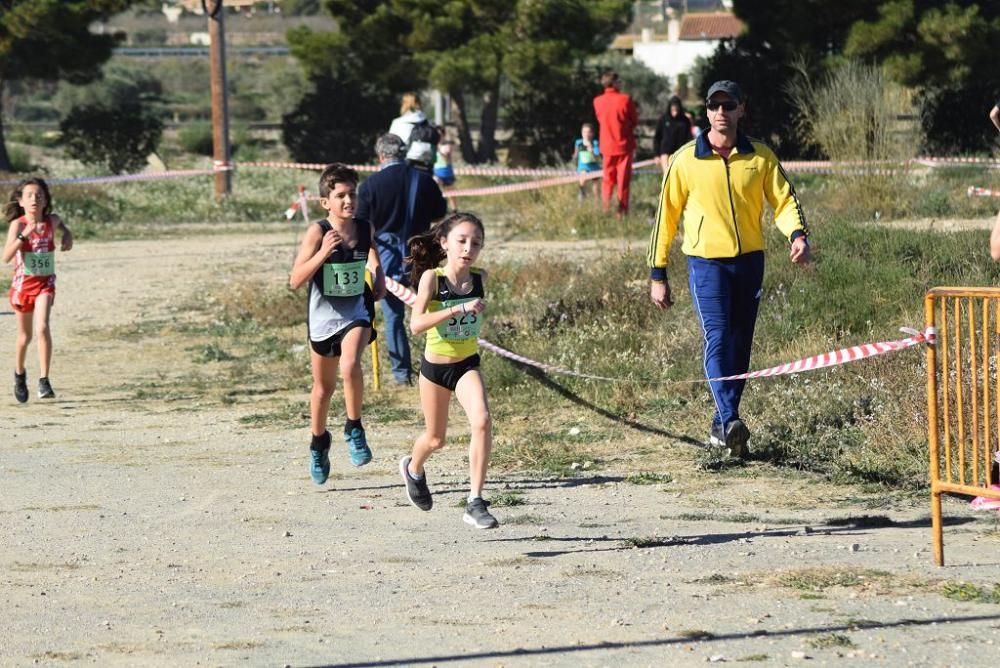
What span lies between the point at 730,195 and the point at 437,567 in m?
3.04

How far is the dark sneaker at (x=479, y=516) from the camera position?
808cm

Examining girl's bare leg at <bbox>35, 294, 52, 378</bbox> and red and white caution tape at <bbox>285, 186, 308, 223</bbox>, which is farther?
red and white caution tape at <bbox>285, 186, 308, 223</bbox>

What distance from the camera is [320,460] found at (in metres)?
9.43

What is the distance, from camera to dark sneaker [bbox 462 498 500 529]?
808cm

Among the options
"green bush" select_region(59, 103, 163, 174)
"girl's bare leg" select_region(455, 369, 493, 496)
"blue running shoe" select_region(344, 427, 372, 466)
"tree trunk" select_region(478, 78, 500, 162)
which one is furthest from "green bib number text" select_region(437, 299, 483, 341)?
"tree trunk" select_region(478, 78, 500, 162)

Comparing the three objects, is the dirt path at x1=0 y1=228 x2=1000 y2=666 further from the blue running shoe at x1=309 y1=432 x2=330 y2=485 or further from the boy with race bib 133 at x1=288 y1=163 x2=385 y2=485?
the boy with race bib 133 at x1=288 y1=163 x2=385 y2=485

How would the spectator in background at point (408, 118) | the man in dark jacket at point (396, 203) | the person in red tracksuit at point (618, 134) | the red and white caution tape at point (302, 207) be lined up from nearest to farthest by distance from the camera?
the man in dark jacket at point (396, 203)
the spectator in background at point (408, 118)
the red and white caution tape at point (302, 207)
the person in red tracksuit at point (618, 134)

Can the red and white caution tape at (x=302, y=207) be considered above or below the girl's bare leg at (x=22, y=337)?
above

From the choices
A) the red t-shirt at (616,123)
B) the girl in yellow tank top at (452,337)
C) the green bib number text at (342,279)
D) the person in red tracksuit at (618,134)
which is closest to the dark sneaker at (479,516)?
the girl in yellow tank top at (452,337)

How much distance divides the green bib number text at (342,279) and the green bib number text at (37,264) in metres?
4.03

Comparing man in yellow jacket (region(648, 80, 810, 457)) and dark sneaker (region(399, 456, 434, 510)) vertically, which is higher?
man in yellow jacket (region(648, 80, 810, 457))

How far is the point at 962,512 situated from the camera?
27.7ft

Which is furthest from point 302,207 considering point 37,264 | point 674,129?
point 37,264

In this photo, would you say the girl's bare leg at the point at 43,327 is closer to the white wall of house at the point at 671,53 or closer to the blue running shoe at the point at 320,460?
the blue running shoe at the point at 320,460
